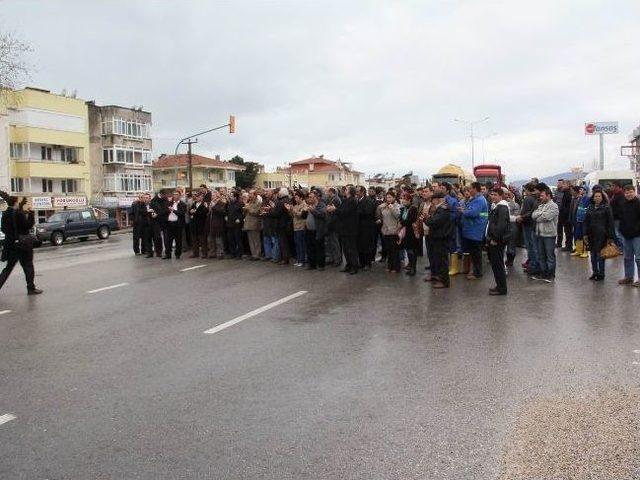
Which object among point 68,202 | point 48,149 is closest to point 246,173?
point 48,149

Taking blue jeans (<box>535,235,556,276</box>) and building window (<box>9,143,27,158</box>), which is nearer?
blue jeans (<box>535,235,556,276</box>)

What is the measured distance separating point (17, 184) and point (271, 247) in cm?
4249

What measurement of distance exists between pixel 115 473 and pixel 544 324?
237 inches

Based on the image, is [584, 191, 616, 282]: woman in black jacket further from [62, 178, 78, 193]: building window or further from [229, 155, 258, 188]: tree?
[229, 155, 258, 188]: tree

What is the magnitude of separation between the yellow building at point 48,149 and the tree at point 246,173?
148ft

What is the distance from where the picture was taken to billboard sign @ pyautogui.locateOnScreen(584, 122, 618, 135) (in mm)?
74812

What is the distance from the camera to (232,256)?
1666 centimetres

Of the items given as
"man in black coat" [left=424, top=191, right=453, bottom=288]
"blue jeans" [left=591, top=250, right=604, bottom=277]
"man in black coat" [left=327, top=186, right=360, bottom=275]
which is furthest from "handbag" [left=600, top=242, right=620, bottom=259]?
"man in black coat" [left=327, top=186, right=360, bottom=275]

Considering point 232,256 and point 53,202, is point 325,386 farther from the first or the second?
point 53,202

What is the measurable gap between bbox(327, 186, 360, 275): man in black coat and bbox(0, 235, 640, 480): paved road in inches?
116

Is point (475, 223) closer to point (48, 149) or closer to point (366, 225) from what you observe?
point (366, 225)

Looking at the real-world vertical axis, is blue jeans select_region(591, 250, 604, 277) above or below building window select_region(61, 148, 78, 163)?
below

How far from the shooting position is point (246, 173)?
10231cm

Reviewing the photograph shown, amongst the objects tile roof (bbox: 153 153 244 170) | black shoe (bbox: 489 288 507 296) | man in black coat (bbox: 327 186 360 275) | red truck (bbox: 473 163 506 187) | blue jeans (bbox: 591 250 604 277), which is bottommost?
black shoe (bbox: 489 288 507 296)
